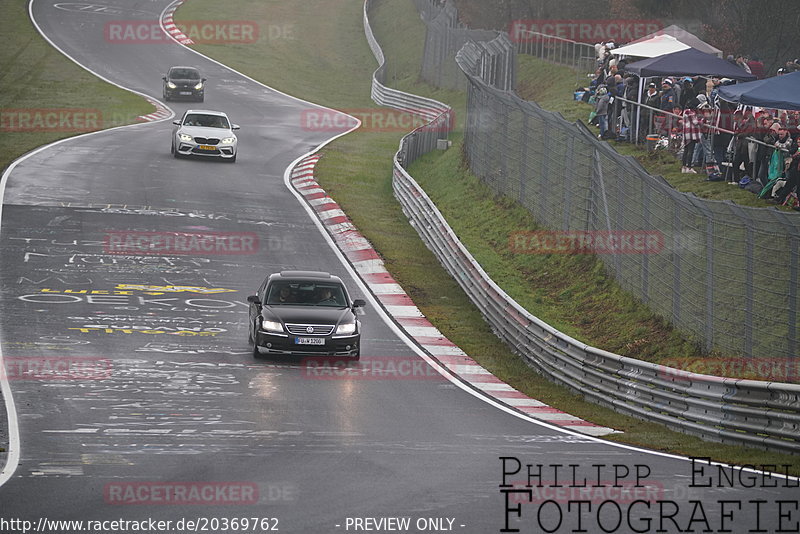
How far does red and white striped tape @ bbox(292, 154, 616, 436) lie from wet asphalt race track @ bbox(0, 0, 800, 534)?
0.51 metres

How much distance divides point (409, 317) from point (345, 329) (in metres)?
4.39

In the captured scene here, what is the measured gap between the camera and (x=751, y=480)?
41.2 feet

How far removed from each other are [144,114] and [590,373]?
3355 cm

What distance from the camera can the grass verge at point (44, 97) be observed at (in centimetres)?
4216

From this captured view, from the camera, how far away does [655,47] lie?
31797mm

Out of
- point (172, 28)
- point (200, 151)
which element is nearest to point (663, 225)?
point (200, 151)

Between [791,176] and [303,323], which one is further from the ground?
[791,176]

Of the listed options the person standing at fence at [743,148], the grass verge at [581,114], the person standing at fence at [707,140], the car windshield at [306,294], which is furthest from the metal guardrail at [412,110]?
the car windshield at [306,294]

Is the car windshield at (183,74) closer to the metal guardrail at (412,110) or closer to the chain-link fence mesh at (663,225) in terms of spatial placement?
the metal guardrail at (412,110)

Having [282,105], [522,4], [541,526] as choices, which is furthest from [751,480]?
[522,4]

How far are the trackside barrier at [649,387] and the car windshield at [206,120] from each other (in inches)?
563

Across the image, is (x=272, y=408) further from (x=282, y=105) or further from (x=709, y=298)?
(x=282, y=105)

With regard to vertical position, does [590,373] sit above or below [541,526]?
below

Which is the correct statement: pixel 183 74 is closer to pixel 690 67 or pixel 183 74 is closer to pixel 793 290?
pixel 690 67
